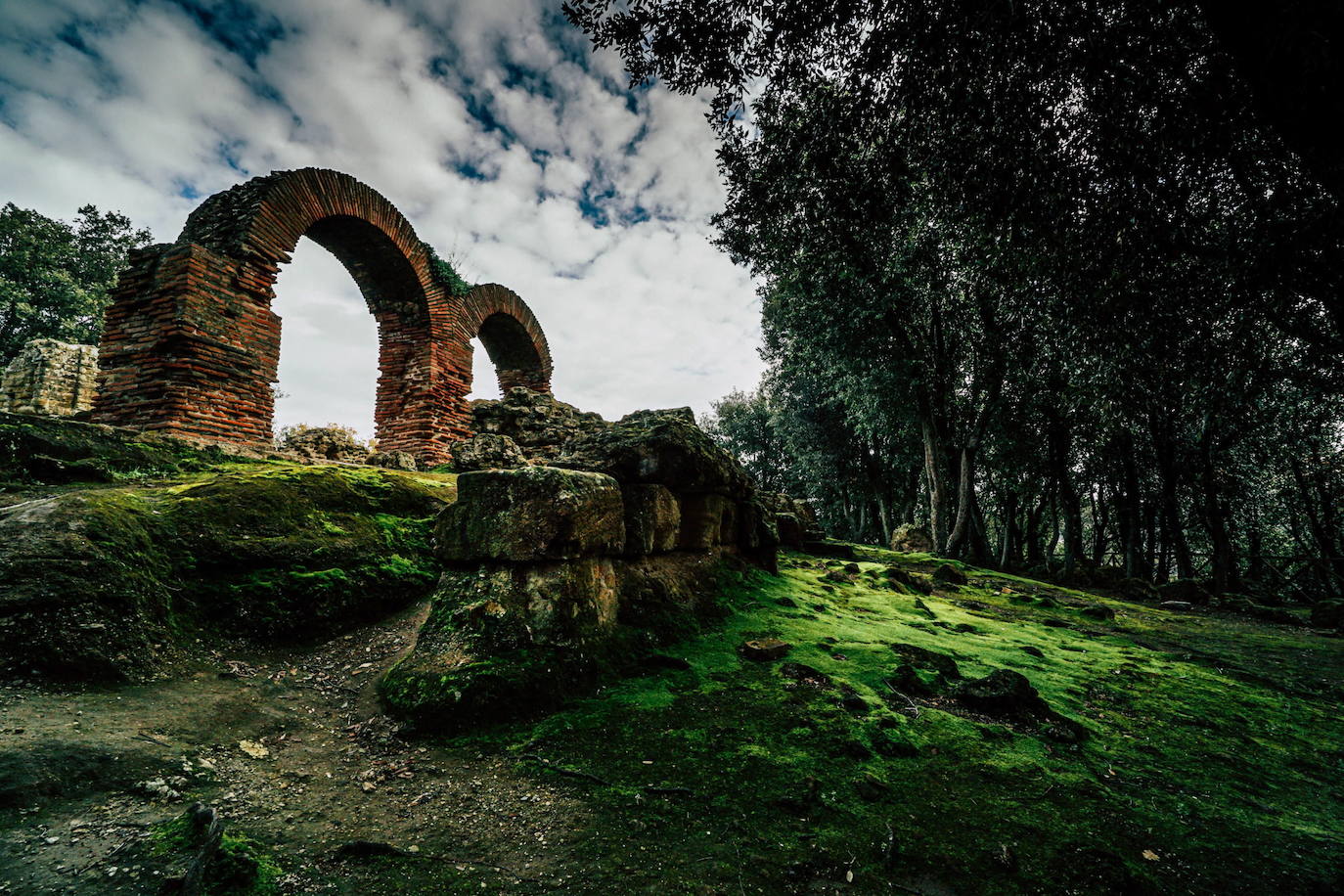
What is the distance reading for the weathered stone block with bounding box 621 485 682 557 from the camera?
15.9 feet

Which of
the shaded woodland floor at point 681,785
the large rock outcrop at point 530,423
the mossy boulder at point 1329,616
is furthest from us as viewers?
the mossy boulder at point 1329,616

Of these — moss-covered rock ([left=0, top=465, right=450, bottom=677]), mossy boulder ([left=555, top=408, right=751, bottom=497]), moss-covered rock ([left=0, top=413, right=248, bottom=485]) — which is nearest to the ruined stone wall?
moss-covered rock ([left=0, top=413, right=248, bottom=485])

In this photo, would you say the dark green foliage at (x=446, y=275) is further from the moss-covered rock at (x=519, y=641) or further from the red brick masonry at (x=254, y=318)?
the moss-covered rock at (x=519, y=641)

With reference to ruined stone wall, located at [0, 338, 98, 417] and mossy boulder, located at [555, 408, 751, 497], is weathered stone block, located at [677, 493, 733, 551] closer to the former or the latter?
mossy boulder, located at [555, 408, 751, 497]

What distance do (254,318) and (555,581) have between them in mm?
7183

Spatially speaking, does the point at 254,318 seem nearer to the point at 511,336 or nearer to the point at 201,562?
the point at 201,562

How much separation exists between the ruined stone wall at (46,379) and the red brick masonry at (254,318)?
7.94 metres

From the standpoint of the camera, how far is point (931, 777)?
9.57 ft

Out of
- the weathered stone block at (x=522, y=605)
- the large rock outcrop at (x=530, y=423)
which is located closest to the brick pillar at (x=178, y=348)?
the large rock outcrop at (x=530, y=423)

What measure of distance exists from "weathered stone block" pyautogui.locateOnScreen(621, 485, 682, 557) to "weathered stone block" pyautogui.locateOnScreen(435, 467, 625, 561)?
0.84 meters

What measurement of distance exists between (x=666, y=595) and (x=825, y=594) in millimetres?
3228

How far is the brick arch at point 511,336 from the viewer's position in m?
11.6

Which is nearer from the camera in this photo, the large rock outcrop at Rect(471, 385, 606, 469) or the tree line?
the tree line

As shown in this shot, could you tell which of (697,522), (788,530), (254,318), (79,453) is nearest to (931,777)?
(697,522)
